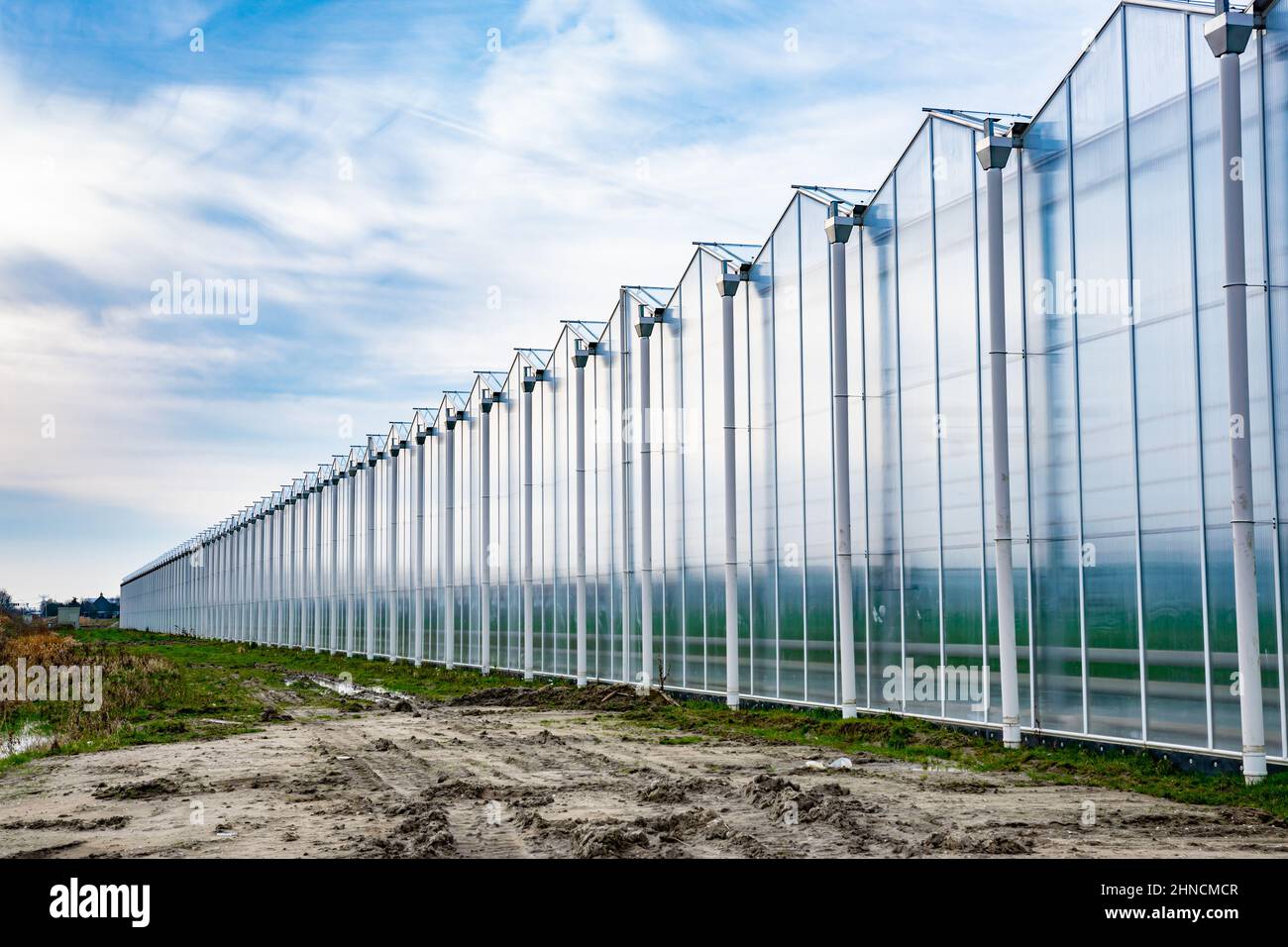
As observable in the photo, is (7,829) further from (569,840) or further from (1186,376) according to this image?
(1186,376)

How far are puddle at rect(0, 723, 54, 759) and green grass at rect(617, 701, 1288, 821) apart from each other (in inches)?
547

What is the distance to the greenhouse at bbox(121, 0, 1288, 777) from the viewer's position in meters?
19.9

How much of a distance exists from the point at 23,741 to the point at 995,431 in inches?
906

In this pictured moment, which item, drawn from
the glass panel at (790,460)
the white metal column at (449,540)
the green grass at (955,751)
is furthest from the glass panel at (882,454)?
the white metal column at (449,540)

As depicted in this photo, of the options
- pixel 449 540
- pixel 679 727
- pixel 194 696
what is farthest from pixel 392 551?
pixel 679 727

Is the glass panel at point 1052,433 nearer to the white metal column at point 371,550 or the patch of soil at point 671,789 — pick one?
the patch of soil at point 671,789

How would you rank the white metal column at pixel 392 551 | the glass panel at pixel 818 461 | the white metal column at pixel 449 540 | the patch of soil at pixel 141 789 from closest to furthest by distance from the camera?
the patch of soil at pixel 141 789, the glass panel at pixel 818 461, the white metal column at pixel 449 540, the white metal column at pixel 392 551

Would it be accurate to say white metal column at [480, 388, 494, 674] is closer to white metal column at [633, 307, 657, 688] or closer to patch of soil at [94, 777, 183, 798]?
white metal column at [633, 307, 657, 688]

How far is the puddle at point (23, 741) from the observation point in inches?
1123

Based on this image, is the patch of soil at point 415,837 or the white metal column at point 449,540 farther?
the white metal column at point 449,540

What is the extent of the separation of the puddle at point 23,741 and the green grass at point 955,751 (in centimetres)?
1388
